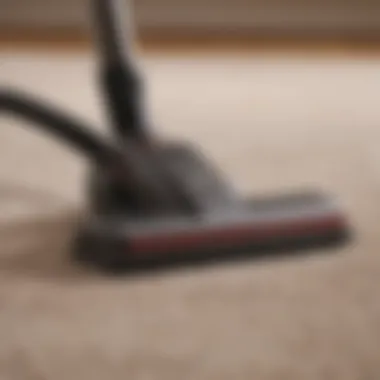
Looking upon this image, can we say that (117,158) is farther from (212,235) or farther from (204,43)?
(204,43)

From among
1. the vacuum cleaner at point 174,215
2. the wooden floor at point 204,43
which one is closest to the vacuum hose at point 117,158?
the vacuum cleaner at point 174,215

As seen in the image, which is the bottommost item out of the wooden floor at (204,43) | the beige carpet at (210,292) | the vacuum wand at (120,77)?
the beige carpet at (210,292)

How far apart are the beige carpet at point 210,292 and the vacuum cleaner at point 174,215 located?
22 mm

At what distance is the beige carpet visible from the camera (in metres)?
0.81

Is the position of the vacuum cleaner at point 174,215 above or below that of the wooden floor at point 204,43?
below

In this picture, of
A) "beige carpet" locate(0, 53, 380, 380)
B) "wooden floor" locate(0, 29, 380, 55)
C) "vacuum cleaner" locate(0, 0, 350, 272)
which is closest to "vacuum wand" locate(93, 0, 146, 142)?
"vacuum cleaner" locate(0, 0, 350, 272)

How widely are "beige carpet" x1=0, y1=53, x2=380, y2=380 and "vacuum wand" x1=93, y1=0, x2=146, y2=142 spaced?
0.46 ft

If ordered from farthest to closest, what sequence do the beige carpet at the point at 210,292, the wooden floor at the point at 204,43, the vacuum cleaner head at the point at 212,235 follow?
the wooden floor at the point at 204,43
the vacuum cleaner head at the point at 212,235
the beige carpet at the point at 210,292

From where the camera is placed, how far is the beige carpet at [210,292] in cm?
81

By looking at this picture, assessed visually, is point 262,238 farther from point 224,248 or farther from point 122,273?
point 122,273

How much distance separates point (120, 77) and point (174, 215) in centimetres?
23

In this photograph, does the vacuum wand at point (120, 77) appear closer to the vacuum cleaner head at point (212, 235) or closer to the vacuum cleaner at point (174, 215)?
the vacuum cleaner at point (174, 215)

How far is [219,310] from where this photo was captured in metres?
0.91

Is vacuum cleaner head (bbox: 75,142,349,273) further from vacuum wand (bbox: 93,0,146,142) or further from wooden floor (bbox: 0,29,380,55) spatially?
wooden floor (bbox: 0,29,380,55)
